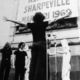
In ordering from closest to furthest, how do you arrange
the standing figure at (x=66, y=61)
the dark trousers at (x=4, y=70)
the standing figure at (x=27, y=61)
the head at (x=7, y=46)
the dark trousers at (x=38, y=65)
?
1. the standing figure at (x=66, y=61)
2. the dark trousers at (x=38, y=65)
3. the standing figure at (x=27, y=61)
4. the dark trousers at (x=4, y=70)
5. the head at (x=7, y=46)

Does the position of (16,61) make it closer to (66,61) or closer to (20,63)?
(20,63)

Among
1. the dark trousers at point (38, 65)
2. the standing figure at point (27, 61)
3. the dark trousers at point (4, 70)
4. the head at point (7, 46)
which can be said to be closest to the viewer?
the dark trousers at point (38, 65)

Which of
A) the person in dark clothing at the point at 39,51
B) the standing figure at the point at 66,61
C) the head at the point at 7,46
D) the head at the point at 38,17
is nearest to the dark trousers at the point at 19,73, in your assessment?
the person in dark clothing at the point at 39,51

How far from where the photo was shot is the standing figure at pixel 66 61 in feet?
8.10

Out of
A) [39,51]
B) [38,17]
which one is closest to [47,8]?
[38,17]

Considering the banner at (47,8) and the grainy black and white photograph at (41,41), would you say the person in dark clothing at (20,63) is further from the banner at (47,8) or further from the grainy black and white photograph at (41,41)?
the banner at (47,8)

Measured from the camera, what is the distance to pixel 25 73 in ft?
8.90

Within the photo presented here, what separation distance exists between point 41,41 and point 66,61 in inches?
14.8

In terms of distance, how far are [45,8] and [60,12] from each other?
9.1 inches

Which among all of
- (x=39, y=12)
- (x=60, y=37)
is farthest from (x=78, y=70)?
(x=39, y=12)

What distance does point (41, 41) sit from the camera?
8.64 ft

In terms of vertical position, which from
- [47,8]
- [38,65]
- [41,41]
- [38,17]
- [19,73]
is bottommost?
[19,73]

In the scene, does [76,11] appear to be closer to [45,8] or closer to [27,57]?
[45,8]

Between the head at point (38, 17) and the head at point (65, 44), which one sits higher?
the head at point (38, 17)
